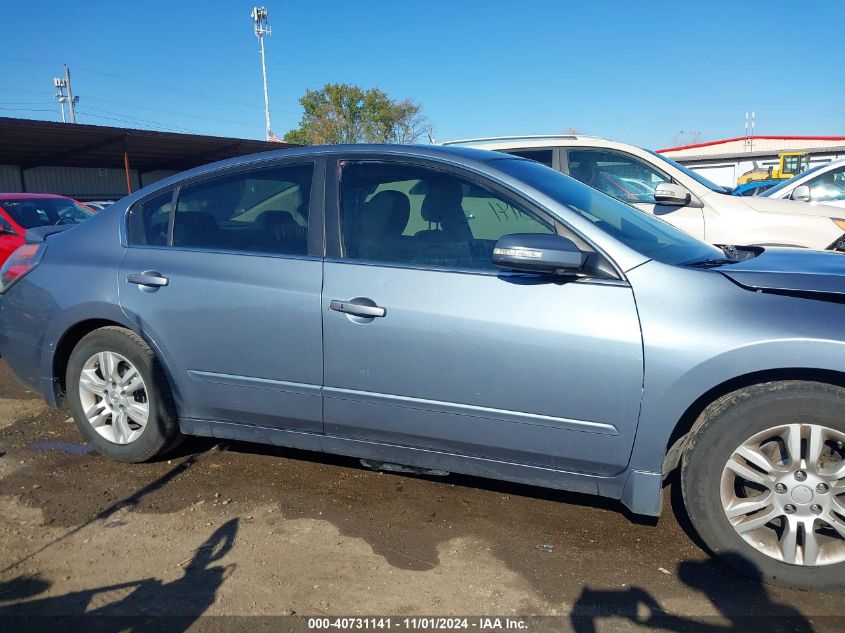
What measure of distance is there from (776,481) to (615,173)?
4.35 m

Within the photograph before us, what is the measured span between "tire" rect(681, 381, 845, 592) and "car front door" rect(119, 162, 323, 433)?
1739 mm

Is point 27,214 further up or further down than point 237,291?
further up

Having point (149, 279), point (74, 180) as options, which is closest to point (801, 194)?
point (149, 279)

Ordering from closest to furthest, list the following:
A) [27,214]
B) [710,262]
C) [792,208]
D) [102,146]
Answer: [710,262], [792,208], [27,214], [102,146]

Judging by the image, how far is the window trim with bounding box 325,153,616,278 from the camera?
2.97 m

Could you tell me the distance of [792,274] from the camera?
9.16 feet

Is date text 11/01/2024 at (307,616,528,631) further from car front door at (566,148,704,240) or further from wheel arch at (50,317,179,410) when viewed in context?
car front door at (566,148,704,240)

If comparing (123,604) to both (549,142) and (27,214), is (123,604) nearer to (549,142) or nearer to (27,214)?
(549,142)

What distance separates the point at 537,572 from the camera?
2852 mm

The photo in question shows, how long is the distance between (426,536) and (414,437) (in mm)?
451

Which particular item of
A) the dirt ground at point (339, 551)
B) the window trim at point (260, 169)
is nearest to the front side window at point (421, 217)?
the window trim at point (260, 169)

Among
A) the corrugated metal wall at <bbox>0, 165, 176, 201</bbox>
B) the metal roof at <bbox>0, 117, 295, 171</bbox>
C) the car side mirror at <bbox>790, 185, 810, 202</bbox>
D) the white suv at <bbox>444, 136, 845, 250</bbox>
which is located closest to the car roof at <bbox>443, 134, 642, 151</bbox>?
the white suv at <bbox>444, 136, 845, 250</bbox>

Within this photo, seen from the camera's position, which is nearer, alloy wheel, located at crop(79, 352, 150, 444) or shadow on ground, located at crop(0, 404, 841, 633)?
shadow on ground, located at crop(0, 404, 841, 633)

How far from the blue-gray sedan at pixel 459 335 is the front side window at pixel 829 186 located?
5.23 metres
